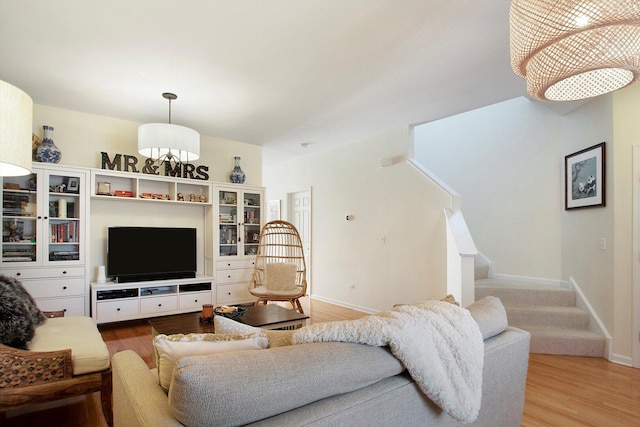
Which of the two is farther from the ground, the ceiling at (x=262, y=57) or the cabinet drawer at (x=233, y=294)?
the ceiling at (x=262, y=57)

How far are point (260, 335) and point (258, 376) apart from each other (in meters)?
0.34

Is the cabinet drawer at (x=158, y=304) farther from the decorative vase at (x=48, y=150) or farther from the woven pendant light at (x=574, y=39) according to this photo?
the woven pendant light at (x=574, y=39)

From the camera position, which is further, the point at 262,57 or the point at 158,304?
the point at 158,304

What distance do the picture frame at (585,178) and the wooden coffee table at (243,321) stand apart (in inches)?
118

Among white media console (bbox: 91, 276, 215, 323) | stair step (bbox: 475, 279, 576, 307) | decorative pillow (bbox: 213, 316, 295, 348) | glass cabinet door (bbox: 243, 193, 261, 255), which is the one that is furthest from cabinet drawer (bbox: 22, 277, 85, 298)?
stair step (bbox: 475, 279, 576, 307)

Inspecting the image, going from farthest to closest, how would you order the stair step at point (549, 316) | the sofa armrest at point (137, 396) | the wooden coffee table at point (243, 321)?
the stair step at point (549, 316), the wooden coffee table at point (243, 321), the sofa armrest at point (137, 396)

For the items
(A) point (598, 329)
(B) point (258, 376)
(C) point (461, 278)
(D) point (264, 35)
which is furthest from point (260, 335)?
(A) point (598, 329)

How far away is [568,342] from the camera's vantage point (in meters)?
3.21

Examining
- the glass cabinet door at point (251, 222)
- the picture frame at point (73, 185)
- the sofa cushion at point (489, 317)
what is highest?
the picture frame at point (73, 185)

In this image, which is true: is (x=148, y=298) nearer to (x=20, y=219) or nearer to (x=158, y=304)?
(x=158, y=304)

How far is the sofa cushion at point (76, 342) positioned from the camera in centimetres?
193

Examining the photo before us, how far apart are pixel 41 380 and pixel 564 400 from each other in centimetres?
315

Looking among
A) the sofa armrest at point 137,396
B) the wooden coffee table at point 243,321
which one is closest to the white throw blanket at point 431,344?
the sofa armrest at point 137,396

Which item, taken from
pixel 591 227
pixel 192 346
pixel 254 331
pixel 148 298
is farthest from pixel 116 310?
pixel 591 227
